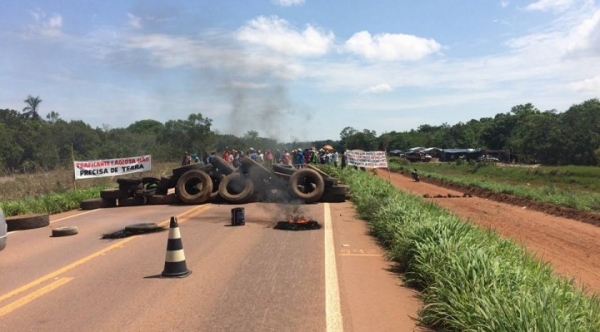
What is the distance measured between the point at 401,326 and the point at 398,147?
14608 centimetres

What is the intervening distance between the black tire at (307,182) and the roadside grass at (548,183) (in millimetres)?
11527

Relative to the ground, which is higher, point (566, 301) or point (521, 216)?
point (566, 301)

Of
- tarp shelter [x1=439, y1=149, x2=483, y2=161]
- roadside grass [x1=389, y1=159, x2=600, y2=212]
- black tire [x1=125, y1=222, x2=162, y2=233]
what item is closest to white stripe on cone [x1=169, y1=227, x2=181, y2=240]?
black tire [x1=125, y1=222, x2=162, y2=233]

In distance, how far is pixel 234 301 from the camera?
233 inches

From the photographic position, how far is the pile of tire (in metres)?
17.4

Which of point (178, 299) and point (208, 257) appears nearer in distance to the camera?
point (178, 299)

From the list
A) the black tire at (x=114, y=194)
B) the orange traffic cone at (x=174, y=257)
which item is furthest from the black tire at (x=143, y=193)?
the orange traffic cone at (x=174, y=257)

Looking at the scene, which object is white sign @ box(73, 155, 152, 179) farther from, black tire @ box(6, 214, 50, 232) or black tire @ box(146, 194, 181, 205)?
black tire @ box(6, 214, 50, 232)

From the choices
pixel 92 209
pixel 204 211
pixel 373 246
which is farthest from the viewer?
pixel 92 209

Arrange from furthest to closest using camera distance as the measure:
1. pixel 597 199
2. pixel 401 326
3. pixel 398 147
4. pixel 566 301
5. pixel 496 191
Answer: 1. pixel 398 147
2. pixel 496 191
3. pixel 597 199
4. pixel 401 326
5. pixel 566 301

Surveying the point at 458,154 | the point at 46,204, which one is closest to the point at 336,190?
the point at 46,204

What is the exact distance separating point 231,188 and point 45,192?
7.17 metres

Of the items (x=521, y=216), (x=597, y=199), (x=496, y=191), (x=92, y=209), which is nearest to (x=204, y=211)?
(x=92, y=209)

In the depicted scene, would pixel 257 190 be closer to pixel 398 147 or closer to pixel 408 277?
pixel 408 277
